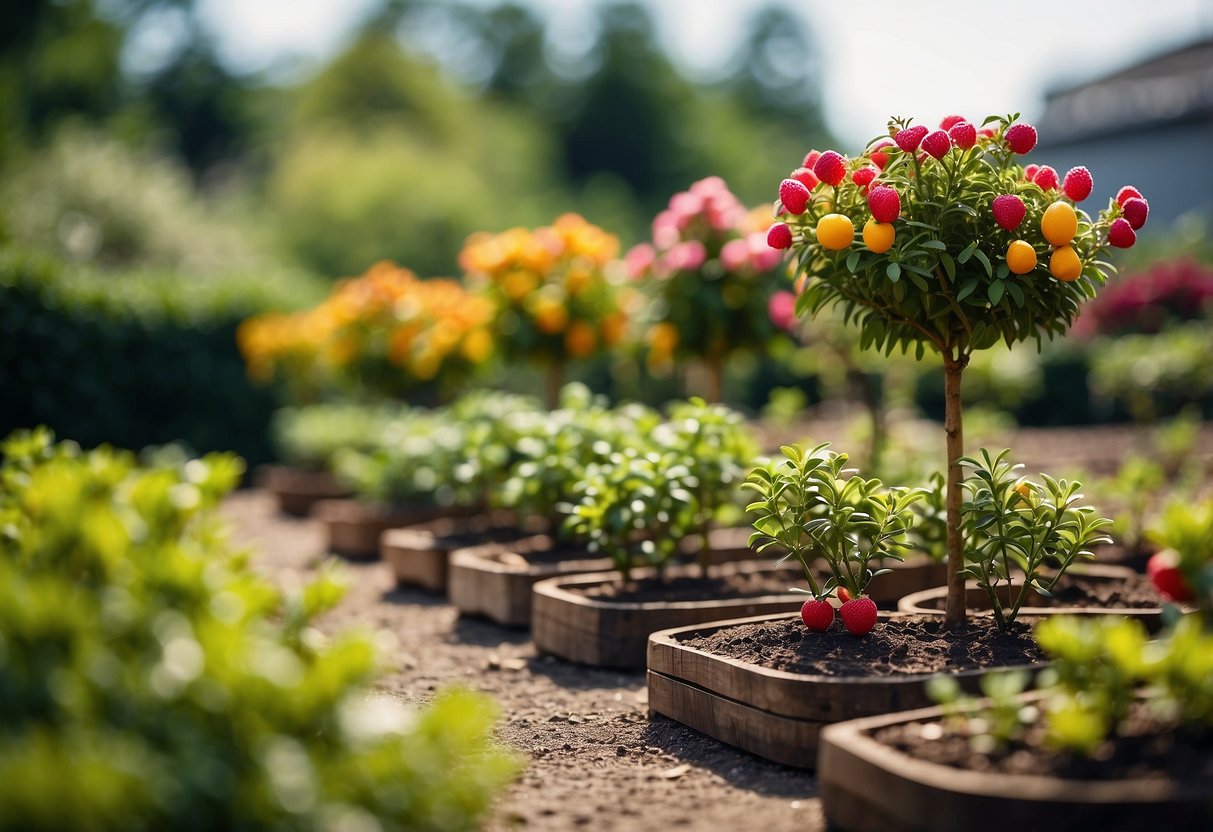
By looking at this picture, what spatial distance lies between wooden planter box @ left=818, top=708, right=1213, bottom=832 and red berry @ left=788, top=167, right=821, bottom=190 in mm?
2110

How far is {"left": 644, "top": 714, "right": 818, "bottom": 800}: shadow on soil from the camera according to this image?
3434 millimetres

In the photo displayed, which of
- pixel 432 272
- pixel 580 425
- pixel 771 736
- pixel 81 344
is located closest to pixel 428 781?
pixel 771 736

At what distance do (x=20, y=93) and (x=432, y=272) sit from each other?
11211mm

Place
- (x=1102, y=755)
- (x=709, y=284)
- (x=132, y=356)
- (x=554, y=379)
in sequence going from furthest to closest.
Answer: (x=132, y=356)
(x=554, y=379)
(x=709, y=284)
(x=1102, y=755)

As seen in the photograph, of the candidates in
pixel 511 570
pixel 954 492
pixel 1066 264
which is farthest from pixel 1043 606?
pixel 511 570

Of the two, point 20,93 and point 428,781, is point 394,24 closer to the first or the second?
point 20,93

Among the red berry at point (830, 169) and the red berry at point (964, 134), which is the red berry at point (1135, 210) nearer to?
the red berry at point (964, 134)

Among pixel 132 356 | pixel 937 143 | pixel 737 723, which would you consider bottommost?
pixel 737 723

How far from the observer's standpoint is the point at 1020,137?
3.70 metres

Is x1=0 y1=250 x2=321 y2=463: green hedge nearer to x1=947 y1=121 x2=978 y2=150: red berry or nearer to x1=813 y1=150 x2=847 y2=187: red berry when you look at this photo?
x1=813 y1=150 x2=847 y2=187: red berry

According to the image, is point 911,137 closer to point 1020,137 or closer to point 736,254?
point 1020,137

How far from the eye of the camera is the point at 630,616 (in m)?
4.93

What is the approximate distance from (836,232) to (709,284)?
11.7 feet

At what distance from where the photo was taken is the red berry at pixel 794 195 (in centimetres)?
378
